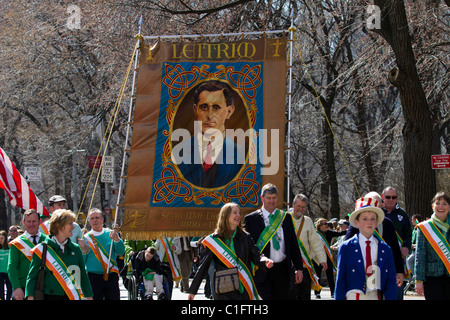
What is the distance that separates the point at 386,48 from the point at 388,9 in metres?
2.21

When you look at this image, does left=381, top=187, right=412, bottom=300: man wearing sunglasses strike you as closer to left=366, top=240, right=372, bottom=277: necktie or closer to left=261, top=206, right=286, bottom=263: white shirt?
left=261, top=206, right=286, bottom=263: white shirt

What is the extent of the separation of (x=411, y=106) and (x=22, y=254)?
891 centimetres

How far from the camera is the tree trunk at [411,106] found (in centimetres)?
1524

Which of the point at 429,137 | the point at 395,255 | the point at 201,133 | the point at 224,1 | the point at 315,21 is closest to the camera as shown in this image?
the point at 395,255

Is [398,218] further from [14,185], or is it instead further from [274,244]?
[14,185]

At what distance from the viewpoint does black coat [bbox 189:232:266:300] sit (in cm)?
796

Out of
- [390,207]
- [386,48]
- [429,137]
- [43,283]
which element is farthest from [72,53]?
[43,283]

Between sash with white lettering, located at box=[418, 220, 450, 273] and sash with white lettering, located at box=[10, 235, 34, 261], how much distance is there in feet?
14.0

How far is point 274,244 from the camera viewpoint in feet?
30.2

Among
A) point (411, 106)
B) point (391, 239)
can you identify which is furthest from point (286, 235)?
point (411, 106)

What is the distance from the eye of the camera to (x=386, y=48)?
17.7 m

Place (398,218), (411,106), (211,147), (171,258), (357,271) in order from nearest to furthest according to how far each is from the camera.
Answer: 1. (357,271)
2. (398,218)
3. (211,147)
4. (411,106)
5. (171,258)
